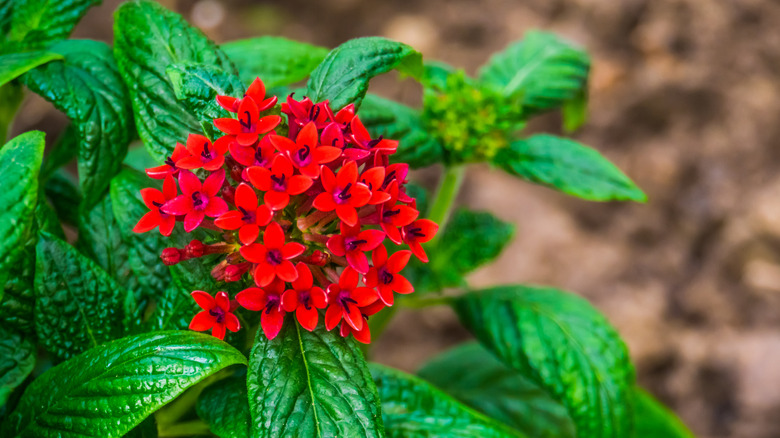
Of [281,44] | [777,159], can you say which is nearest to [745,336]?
[777,159]

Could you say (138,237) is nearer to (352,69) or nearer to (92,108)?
(92,108)

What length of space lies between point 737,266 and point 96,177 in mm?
1947

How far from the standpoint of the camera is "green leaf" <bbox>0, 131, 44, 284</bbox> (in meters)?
0.67

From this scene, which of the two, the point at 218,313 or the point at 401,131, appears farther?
the point at 401,131

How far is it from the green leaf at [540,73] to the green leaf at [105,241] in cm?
79

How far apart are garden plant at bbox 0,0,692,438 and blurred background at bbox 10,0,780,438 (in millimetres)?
1014

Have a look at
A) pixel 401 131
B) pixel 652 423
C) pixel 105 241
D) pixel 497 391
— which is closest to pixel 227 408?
pixel 105 241

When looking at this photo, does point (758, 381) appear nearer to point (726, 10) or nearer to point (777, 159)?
point (777, 159)

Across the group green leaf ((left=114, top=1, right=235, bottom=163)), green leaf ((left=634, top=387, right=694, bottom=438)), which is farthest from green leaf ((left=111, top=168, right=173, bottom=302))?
green leaf ((left=634, top=387, right=694, bottom=438))

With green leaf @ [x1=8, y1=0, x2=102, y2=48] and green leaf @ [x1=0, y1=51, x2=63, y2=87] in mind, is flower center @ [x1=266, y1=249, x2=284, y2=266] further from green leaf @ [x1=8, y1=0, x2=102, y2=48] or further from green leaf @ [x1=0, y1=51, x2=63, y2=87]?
green leaf @ [x1=8, y1=0, x2=102, y2=48]

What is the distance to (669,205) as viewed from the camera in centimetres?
224

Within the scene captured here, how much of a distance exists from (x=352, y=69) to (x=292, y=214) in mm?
202

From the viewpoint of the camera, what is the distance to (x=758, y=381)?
79.5 inches

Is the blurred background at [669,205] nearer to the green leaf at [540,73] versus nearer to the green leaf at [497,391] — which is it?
the green leaf at [497,391]
